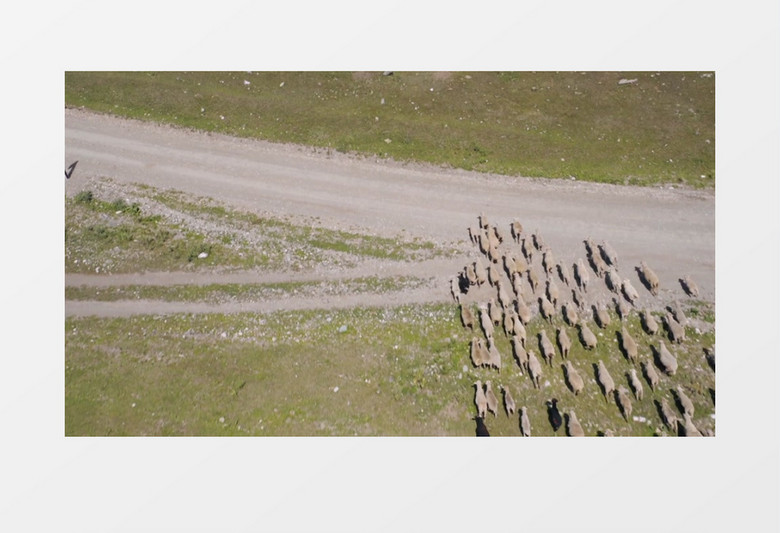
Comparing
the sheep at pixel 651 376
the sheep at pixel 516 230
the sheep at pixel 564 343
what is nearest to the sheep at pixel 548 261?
the sheep at pixel 516 230

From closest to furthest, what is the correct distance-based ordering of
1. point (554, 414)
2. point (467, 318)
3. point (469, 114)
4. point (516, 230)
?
point (554, 414), point (467, 318), point (516, 230), point (469, 114)

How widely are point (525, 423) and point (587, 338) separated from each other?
14.9ft

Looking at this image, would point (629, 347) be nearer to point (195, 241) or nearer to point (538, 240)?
point (538, 240)

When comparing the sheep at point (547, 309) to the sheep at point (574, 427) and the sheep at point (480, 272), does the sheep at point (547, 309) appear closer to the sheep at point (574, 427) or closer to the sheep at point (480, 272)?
the sheep at point (480, 272)

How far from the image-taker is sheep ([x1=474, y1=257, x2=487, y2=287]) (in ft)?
60.6

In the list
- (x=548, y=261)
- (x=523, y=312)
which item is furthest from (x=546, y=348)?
(x=548, y=261)

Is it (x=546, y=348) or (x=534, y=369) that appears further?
(x=546, y=348)

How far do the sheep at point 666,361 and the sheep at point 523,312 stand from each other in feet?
17.4

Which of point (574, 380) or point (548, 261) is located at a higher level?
point (548, 261)

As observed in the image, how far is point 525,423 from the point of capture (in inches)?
593

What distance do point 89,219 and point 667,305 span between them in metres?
28.6

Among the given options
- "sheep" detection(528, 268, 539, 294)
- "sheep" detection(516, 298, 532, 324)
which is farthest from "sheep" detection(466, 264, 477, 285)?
"sheep" detection(528, 268, 539, 294)

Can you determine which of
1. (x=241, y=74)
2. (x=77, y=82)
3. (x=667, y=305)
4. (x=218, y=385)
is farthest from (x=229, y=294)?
(x=667, y=305)

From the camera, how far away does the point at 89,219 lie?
21.0 m
